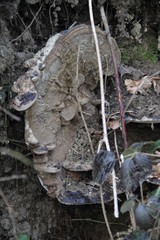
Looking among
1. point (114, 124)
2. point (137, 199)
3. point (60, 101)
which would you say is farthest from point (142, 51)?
point (137, 199)

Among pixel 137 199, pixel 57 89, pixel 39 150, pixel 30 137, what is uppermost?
pixel 57 89

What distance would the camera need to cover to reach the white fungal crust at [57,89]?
8.96ft

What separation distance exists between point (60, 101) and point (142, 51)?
119cm

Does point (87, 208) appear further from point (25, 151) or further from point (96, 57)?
point (96, 57)

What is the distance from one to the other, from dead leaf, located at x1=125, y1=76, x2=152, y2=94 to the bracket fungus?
26 centimetres

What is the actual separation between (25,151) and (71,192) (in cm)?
56

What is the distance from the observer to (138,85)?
3.31 meters

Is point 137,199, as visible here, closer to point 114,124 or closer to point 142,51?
point 114,124

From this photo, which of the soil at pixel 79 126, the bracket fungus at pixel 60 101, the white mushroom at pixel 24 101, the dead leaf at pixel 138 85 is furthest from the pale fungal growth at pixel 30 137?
the dead leaf at pixel 138 85

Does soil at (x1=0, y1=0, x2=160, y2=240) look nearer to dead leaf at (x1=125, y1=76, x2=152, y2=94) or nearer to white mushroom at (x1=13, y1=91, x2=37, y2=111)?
A: dead leaf at (x1=125, y1=76, x2=152, y2=94)

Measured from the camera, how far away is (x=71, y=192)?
293cm

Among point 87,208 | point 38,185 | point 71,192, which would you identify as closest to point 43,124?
point 71,192

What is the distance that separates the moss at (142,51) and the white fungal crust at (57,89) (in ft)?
1.79

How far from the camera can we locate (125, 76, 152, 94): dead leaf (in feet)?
10.8
